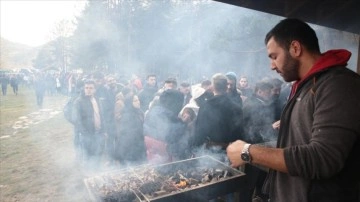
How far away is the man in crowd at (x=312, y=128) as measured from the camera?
4.17ft

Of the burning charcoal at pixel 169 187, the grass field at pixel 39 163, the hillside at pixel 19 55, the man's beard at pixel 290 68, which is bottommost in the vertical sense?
the grass field at pixel 39 163

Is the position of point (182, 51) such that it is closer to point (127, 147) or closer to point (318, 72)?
point (127, 147)

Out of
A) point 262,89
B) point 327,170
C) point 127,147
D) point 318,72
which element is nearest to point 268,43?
point 318,72

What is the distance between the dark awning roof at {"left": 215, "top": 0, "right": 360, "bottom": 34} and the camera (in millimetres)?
3025

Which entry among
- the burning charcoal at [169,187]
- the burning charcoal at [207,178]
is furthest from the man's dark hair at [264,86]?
the burning charcoal at [169,187]

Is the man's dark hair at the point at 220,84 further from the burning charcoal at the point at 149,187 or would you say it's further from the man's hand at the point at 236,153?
the man's hand at the point at 236,153

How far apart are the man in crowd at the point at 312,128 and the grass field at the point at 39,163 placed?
4279mm

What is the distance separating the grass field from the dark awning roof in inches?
166

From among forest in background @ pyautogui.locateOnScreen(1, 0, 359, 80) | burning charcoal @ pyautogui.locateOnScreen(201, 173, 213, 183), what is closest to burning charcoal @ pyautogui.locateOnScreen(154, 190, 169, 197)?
burning charcoal @ pyautogui.locateOnScreen(201, 173, 213, 183)

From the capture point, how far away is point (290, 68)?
Result: 1.56m

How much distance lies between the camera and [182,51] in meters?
17.5

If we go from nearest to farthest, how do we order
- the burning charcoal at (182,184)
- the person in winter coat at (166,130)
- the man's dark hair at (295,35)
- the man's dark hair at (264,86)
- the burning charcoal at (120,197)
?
the man's dark hair at (295,35)
the burning charcoal at (120,197)
the burning charcoal at (182,184)
the man's dark hair at (264,86)
the person in winter coat at (166,130)

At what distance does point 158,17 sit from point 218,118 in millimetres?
12616

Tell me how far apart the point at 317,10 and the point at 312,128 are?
2779mm
